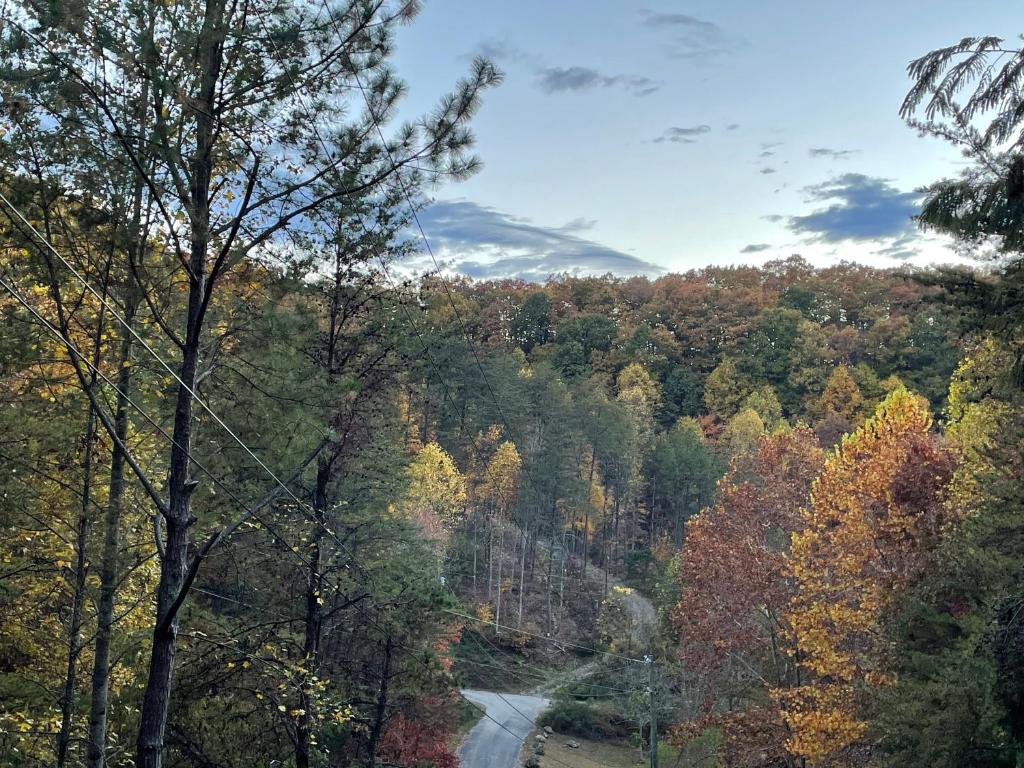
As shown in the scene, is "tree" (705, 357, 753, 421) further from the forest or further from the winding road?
the forest

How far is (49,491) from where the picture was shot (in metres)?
8.97

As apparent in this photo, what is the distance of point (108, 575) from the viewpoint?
7852 millimetres

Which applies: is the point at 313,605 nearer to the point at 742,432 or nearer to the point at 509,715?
the point at 509,715

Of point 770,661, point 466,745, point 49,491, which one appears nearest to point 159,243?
point 49,491

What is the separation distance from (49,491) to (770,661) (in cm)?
1681

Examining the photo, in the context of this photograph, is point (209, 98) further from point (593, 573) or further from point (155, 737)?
point (593, 573)

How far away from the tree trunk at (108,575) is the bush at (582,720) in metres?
27.4

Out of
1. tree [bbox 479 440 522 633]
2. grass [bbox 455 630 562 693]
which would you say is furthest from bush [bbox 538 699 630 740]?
tree [bbox 479 440 522 633]

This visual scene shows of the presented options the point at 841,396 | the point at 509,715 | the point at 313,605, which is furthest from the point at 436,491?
the point at 841,396

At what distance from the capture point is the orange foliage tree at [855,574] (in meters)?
13.9

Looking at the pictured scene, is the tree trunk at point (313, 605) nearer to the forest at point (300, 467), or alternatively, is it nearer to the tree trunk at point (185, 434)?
the forest at point (300, 467)

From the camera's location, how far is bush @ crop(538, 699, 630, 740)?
1273 inches

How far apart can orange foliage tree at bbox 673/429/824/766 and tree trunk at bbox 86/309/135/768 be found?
12610 millimetres

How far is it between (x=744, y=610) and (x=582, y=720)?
17735 mm
